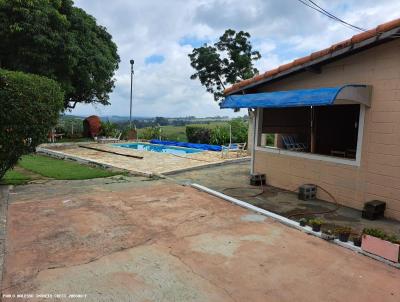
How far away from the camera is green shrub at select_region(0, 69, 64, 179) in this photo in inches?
312

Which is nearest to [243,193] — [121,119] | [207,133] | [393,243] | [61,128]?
[393,243]

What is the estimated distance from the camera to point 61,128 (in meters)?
26.0

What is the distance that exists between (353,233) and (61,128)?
24.4m

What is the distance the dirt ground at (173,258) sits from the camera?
393 centimetres

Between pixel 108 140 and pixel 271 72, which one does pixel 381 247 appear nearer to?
pixel 271 72

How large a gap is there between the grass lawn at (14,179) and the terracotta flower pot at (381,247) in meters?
9.06

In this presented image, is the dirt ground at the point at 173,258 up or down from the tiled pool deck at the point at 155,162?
down

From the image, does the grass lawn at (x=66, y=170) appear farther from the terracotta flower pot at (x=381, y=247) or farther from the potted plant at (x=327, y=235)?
the terracotta flower pot at (x=381, y=247)

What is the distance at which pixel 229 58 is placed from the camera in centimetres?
2694

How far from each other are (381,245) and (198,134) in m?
19.0

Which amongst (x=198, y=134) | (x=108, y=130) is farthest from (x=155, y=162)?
(x=108, y=130)

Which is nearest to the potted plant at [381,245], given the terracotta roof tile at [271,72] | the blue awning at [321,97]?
the blue awning at [321,97]

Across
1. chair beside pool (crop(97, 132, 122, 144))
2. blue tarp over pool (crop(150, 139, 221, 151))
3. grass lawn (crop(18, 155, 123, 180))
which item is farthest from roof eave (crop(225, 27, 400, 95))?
chair beside pool (crop(97, 132, 122, 144))

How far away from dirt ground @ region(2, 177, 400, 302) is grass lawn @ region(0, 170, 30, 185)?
2.54 m
